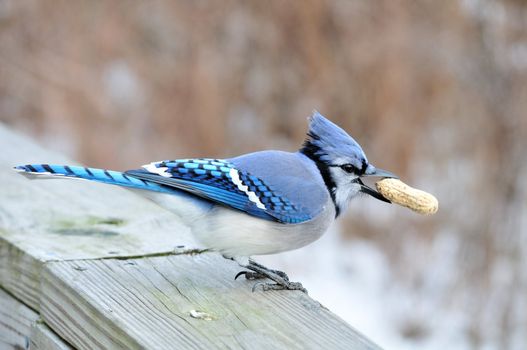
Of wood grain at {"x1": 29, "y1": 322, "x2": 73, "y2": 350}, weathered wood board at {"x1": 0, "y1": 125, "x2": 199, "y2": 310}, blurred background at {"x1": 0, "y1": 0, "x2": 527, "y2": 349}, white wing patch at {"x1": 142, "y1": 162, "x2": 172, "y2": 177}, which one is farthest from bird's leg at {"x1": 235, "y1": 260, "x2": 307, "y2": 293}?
blurred background at {"x1": 0, "y1": 0, "x2": 527, "y2": 349}

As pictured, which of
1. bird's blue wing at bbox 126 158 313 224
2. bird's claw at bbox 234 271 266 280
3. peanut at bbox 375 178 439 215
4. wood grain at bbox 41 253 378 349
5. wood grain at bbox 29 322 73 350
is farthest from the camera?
bird's blue wing at bbox 126 158 313 224

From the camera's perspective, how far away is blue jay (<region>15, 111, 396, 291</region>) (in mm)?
2111

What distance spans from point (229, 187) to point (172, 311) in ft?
2.09

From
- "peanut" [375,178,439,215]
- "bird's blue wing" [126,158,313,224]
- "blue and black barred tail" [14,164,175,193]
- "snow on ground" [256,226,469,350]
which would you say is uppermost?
"snow on ground" [256,226,469,350]

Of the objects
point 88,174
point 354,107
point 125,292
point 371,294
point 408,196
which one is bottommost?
point 125,292

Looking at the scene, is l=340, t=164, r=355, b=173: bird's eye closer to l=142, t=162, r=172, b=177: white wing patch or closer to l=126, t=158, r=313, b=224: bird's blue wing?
l=126, t=158, r=313, b=224: bird's blue wing

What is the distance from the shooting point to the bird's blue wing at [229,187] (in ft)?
7.08

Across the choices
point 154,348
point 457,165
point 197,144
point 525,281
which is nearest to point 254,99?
point 197,144

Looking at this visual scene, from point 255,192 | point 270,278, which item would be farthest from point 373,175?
point 270,278

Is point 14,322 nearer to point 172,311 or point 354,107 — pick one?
point 172,311

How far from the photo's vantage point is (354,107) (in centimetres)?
531

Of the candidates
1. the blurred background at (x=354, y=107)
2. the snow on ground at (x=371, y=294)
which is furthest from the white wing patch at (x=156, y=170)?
the blurred background at (x=354, y=107)

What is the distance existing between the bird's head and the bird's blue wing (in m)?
0.19

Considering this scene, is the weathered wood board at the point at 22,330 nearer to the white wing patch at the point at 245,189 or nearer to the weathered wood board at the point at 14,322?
the weathered wood board at the point at 14,322
